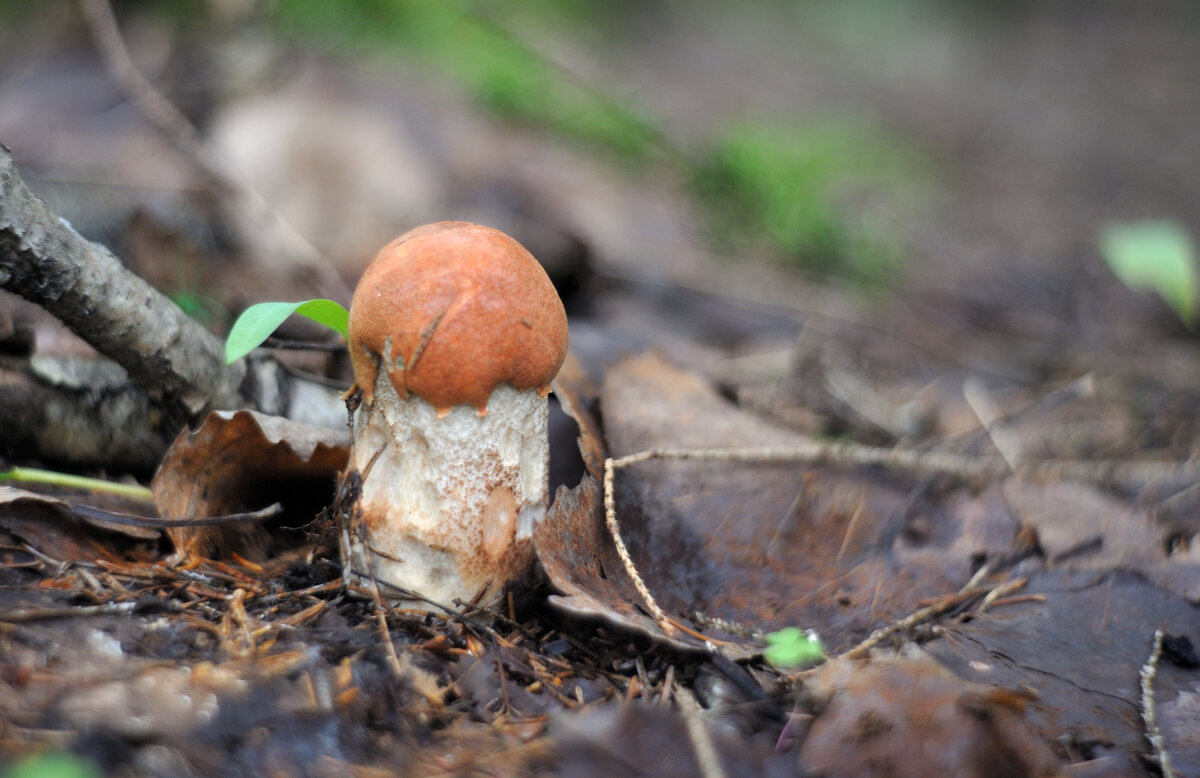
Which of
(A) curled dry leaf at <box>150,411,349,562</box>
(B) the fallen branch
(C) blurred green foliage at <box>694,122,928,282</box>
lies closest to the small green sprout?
(A) curled dry leaf at <box>150,411,349,562</box>

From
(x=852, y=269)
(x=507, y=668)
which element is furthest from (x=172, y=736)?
(x=852, y=269)

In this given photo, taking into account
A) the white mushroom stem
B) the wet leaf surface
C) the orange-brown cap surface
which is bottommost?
the wet leaf surface

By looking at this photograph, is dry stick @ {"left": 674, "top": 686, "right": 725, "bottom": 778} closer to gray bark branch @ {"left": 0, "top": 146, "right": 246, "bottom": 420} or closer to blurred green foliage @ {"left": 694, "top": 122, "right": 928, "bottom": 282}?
gray bark branch @ {"left": 0, "top": 146, "right": 246, "bottom": 420}

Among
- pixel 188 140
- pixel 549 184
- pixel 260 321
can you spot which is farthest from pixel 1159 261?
pixel 188 140

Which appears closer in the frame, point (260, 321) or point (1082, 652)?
point (260, 321)

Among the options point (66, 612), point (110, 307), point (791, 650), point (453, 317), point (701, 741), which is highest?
point (110, 307)

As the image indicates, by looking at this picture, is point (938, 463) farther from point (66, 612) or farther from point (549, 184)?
point (549, 184)

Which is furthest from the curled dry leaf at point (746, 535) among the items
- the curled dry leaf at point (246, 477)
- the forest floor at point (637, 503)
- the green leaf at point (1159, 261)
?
the green leaf at point (1159, 261)

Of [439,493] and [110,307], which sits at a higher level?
[110,307]
